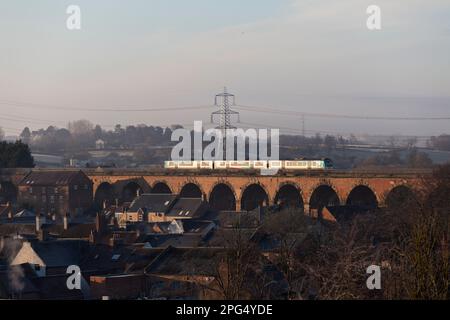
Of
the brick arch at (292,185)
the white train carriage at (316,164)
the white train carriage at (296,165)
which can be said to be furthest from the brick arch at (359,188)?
the white train carriage at (296,165)

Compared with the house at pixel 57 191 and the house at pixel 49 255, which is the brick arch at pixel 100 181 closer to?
the house at pixel 57 191

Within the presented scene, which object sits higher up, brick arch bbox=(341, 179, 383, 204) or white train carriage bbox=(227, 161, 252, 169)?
white train carriage bbox=(227, 161, 252, 169)

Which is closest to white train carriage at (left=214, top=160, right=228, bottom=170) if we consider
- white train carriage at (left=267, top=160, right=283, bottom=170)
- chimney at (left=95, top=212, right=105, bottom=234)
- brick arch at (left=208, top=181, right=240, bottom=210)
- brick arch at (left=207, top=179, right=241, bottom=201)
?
brick arch at (left=207, top=179, right=241, bottom=201)

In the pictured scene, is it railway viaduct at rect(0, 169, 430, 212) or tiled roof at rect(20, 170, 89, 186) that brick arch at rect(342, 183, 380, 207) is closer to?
railway viaduct at rect(0, 169, 430, 212)

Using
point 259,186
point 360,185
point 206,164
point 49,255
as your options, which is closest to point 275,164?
point 259,186
